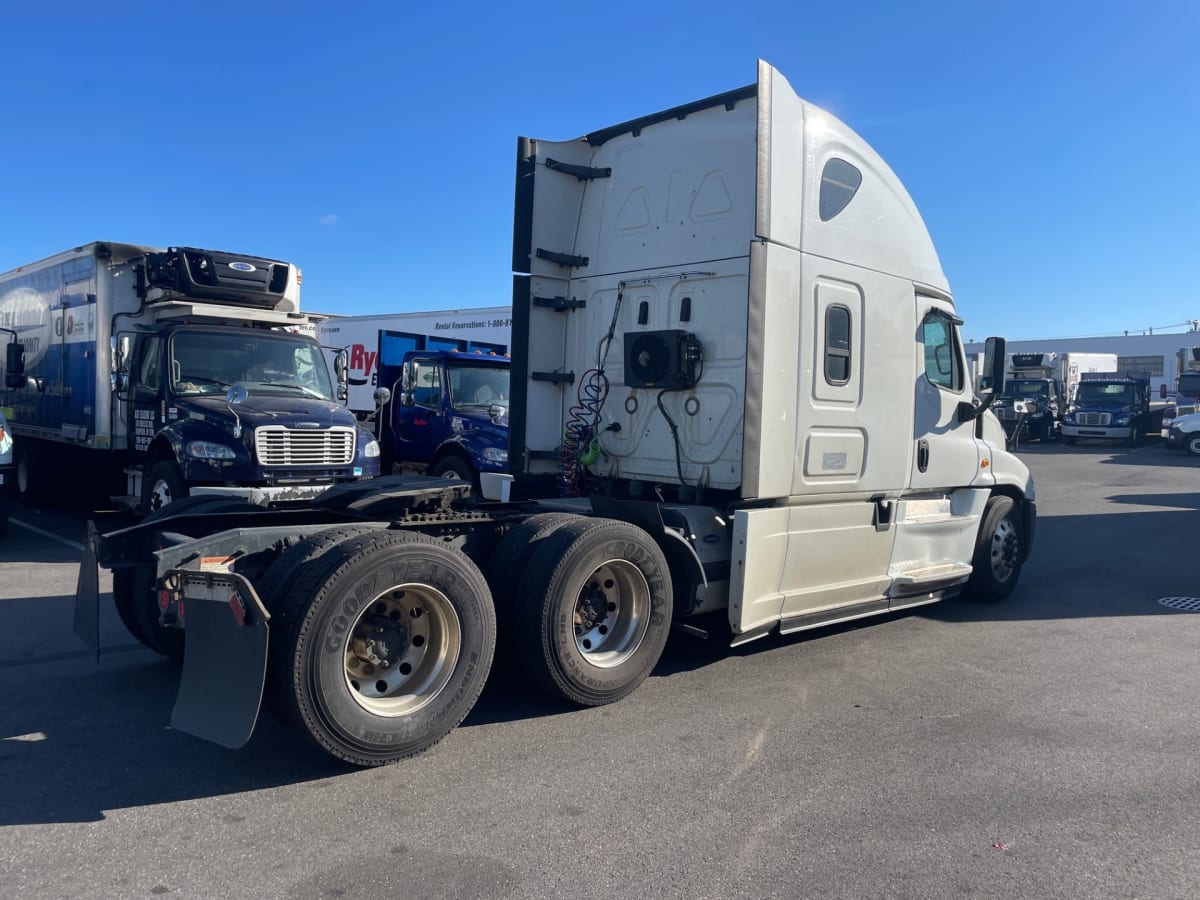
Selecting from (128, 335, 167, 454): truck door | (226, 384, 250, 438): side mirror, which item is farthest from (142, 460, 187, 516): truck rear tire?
(226, 384, 250, 438): side mirror

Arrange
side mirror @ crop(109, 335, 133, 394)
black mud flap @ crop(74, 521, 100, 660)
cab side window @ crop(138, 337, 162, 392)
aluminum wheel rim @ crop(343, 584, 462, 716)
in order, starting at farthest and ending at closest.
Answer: cab side window @ crop(138, 337, 162, 392), side mirror @ crop(109, 335, 133, 394), black mud flap @ crop(74, 521, 100, 660), aluminum wheel rim @ crop(343, 584, 462, 716)

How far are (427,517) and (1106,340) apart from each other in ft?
239

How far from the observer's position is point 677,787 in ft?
13.6

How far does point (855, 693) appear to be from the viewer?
560 cm

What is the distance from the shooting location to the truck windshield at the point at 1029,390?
33.9 metres

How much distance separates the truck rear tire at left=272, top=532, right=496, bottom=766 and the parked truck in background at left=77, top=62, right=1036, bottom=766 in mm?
12

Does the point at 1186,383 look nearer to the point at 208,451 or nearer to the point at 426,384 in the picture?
the point at 426,384

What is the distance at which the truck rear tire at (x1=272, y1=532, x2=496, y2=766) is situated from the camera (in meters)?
4.02

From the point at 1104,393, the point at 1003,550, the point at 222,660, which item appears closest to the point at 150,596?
the point at 222,660

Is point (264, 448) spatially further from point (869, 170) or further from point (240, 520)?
point (869, 170)

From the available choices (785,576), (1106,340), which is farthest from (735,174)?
(1106,340)

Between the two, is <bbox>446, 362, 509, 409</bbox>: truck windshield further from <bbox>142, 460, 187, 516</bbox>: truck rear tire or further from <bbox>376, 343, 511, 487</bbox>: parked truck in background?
<bbox>142, 460, 187, 516</bbox>: truck rear tire

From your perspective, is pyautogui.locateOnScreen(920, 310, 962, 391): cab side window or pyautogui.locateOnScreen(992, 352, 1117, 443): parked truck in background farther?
pyautogui.locateOnScreen(992, 352, 1117, 443): parked truck in background

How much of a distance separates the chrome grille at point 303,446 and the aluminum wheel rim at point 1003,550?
651 cm
